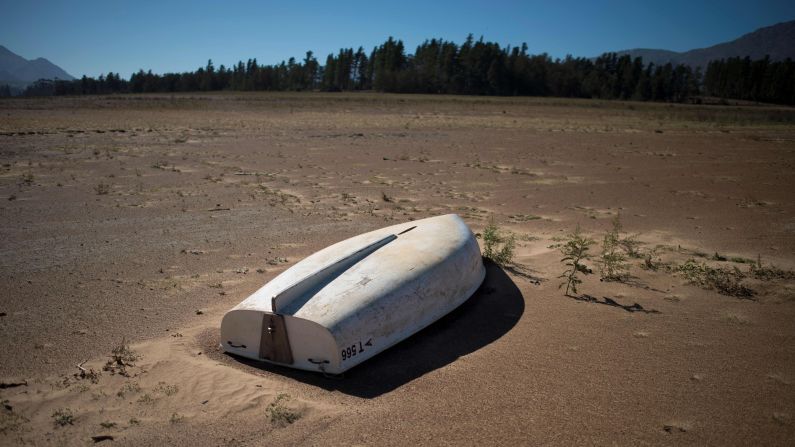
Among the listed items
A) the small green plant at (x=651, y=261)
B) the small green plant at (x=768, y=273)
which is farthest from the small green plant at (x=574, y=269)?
the small green plant at (x=768, y=273)

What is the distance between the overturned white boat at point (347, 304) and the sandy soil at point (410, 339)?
21cm

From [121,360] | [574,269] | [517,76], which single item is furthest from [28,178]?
[517,76]

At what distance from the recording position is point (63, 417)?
152 inches

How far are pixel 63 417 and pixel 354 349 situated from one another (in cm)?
222

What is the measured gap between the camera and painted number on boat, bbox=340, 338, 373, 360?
4.38 meters

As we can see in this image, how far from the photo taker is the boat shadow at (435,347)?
4383 millimetres

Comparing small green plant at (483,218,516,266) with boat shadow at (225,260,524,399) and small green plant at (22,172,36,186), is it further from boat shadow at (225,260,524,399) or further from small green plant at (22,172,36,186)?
small green plant at (22,172,36,186)

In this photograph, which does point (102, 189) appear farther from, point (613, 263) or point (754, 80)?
point (754, 80)

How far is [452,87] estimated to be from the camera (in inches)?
2889

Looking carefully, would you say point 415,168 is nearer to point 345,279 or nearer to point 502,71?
point 345,279

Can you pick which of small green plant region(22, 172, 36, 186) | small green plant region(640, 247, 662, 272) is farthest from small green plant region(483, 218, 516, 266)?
small green plant region(22, 172, 36, 186)

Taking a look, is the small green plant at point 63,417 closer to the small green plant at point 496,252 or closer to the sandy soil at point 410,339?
the sandy soil at point 410,339

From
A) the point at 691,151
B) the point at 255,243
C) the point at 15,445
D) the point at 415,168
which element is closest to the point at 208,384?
the point at 15,445

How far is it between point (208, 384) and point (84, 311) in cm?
236
